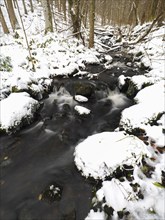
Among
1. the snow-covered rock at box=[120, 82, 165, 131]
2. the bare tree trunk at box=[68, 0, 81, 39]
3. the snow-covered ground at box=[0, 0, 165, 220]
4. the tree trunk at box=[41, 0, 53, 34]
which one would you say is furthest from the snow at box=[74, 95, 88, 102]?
the tree trunk at box=[41, 0, 53, 34]

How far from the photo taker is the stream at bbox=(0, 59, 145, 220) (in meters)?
A: 2.74

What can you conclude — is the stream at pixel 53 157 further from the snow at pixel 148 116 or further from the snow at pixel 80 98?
the snow at pixel 148 116

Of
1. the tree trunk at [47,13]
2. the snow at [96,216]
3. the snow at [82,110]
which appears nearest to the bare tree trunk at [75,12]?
the tree trunk at [47,13]

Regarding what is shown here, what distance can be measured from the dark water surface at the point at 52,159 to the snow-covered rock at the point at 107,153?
0.30 metres

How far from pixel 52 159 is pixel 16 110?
1625mm

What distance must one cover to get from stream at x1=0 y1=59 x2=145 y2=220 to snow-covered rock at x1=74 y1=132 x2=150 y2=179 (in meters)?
0.27

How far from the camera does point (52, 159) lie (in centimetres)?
365

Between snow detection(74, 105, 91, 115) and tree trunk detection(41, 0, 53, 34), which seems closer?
snow detection(74, 105, 91, 115)

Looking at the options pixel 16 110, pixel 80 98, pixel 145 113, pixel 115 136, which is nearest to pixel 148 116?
pixel 145 113

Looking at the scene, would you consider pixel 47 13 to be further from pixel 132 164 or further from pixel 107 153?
pixel 132 164

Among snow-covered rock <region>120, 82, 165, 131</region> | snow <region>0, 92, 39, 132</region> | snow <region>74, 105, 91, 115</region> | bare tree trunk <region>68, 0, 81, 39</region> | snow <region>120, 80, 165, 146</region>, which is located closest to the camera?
snow <region>120, 80, 165, 146</region>

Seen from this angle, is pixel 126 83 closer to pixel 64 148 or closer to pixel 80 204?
pixel 64 148

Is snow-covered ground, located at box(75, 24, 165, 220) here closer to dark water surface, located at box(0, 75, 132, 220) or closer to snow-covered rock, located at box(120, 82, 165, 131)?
snow-covered rock, located at box(120, 82, 165, 131)

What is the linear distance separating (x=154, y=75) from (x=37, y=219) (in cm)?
583
